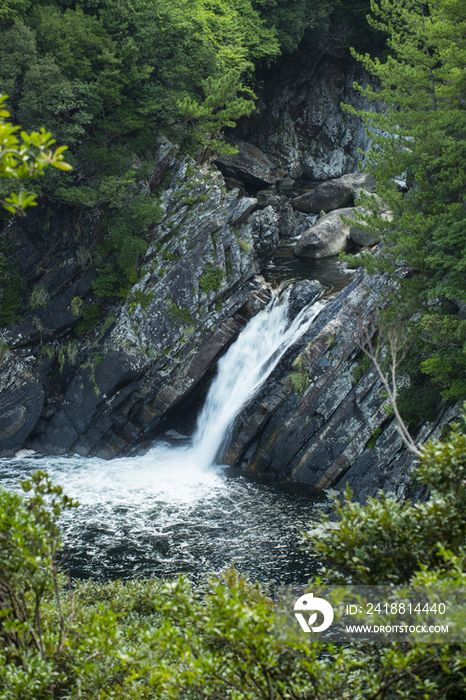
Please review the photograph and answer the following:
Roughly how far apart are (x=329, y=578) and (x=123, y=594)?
6724 mm

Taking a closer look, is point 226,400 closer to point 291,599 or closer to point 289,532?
point 289,532

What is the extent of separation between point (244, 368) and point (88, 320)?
28.3 feet

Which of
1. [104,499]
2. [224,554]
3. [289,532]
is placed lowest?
[104,499]

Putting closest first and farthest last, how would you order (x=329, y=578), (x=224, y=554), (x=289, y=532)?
1. (x=329, y=578)
2. (x=224, y=554)
3. (x=289, y=532)

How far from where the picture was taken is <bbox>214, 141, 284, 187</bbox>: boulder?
35.8 metres

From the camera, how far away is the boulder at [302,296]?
946 inches

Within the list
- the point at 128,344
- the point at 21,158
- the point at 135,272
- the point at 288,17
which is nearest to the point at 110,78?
the point at 135,272

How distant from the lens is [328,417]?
803 inches

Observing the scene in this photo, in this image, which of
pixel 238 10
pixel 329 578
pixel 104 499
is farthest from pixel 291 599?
pixel 238 10

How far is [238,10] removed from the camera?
3375 centimetres

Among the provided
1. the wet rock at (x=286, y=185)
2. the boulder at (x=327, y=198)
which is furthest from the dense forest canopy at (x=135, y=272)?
the boulder at (x=327, y=198)

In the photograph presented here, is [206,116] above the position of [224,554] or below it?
above

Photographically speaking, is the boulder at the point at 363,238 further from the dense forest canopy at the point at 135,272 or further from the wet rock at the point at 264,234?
the dense forest canopy at the point at 135,272

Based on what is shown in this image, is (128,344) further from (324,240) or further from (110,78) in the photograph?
(324,240)
